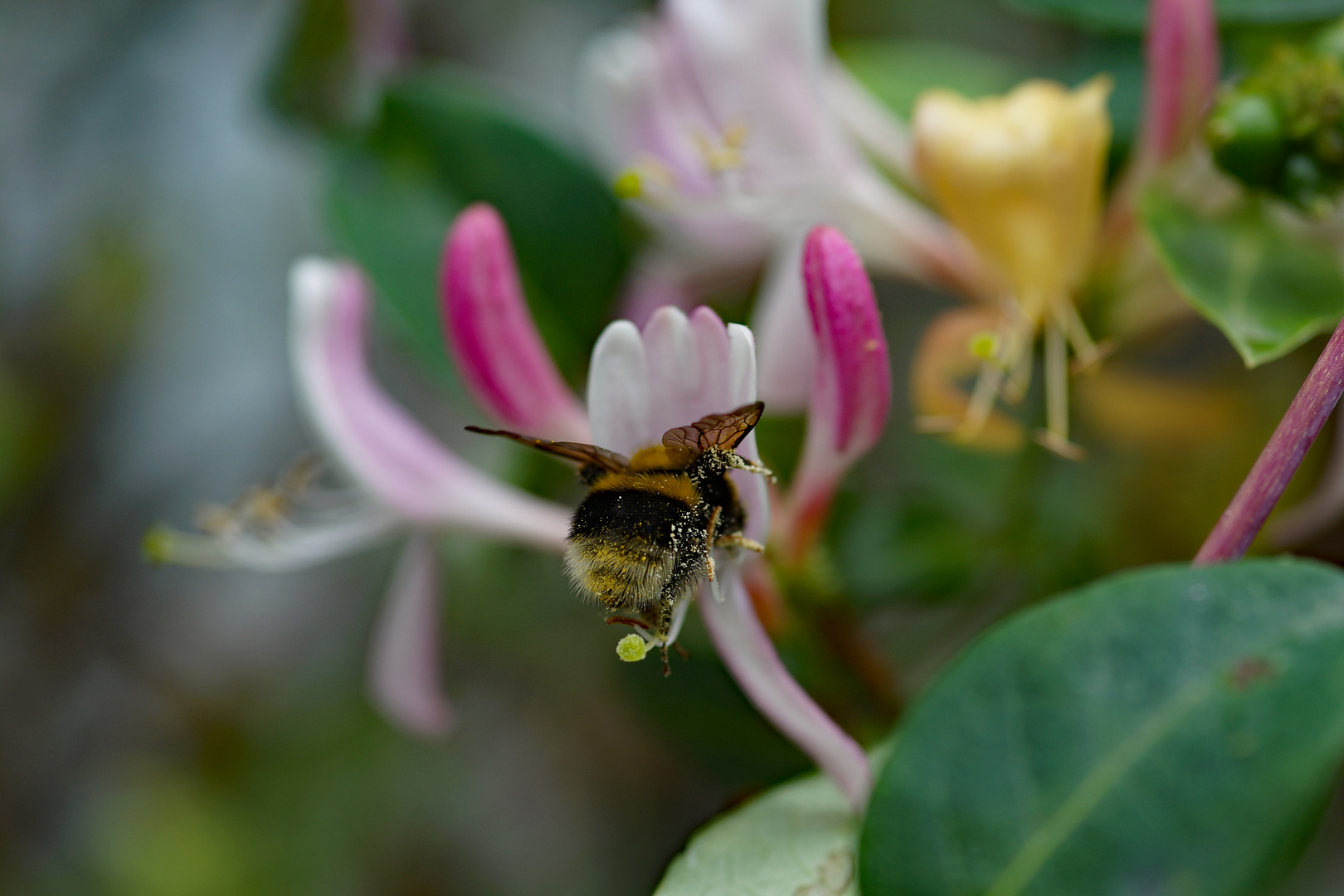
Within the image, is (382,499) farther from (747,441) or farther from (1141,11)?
(1141,11)

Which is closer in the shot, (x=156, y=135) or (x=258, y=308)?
(x=156, y=135)

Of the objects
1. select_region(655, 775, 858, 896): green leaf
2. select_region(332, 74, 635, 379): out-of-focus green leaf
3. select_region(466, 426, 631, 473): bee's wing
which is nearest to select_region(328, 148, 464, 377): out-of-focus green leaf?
select_region(332, 74, 635, 379): out-of-focus green leaf

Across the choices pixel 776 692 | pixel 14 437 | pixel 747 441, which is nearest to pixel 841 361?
pixel 747 441

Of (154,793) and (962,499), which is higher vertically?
(962,499)

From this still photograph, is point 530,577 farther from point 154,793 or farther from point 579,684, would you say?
point 154,793

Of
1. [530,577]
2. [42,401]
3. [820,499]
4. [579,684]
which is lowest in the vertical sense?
[579,684]

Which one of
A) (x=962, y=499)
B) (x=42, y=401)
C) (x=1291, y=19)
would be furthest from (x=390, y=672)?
(x=42, y=401)

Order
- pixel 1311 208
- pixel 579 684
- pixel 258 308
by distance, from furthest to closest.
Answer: pixel 258 308, pixel 579 684, pixel 1311 208

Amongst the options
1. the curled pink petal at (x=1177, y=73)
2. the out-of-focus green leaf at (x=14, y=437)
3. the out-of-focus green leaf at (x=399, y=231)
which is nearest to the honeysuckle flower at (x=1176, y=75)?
the curled pink petal at (x=1177, y=73)
